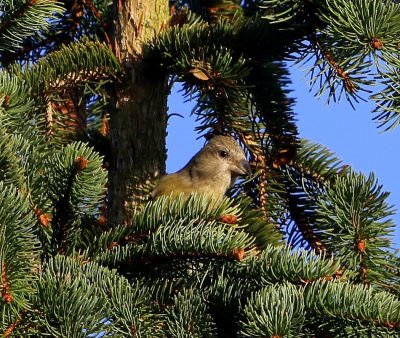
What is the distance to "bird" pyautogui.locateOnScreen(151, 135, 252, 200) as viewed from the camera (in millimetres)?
4764

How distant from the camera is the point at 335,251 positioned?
9.60 ft

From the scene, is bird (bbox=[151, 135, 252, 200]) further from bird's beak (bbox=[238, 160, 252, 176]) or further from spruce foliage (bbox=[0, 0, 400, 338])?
spruce foliage (bbox=[0, 0, 400, 338])

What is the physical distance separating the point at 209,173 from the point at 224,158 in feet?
1.34

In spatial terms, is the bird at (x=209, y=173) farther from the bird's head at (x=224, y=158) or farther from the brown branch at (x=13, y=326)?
the brown branch at (x=13, y=326)

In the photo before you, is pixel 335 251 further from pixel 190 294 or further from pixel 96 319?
pixel 96 319

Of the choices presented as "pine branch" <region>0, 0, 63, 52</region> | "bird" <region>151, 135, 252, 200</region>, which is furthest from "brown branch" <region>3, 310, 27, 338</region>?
"bird" <region>151, 135, 252, 200</region>

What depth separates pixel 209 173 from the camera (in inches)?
209

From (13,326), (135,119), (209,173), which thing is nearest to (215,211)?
(13,326)

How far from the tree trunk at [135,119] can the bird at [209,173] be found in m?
0.48

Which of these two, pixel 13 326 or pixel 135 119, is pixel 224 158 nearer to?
pixel 135 119

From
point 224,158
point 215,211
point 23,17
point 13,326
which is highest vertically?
point 224,158

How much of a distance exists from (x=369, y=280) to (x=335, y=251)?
17 centimetres

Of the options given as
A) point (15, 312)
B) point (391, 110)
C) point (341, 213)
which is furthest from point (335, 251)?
point (15, 312)

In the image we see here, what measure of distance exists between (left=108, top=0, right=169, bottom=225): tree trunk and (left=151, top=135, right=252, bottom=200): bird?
1.57 ft
